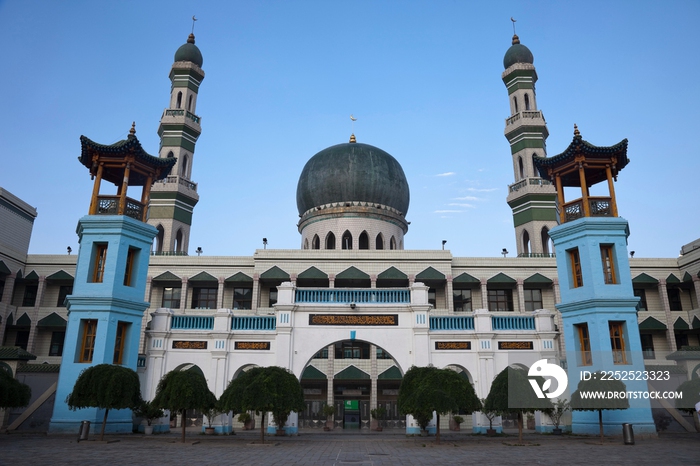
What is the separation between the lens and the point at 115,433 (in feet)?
71.2

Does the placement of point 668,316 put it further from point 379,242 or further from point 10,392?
point 10,392

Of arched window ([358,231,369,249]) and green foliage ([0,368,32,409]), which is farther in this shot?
arched window ([358,231,369,249])

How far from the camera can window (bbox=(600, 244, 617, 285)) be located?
75.3ft

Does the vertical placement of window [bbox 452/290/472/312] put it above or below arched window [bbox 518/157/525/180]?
below

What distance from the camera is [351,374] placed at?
34.8m

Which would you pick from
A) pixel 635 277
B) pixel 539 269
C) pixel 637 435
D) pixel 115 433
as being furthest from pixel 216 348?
pixel 635 277

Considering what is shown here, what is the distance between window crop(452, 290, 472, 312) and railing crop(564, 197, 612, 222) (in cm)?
1544

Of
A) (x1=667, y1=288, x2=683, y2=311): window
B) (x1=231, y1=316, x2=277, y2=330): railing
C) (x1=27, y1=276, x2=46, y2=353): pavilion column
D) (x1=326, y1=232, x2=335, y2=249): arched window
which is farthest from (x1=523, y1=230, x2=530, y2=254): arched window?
(x1=27, y1=276, x2=46, y2=353): pavilion column

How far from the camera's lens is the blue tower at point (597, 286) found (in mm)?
21359

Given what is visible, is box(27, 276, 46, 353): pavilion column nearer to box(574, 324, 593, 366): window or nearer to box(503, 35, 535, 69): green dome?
box(574, 324, 593, 366): window

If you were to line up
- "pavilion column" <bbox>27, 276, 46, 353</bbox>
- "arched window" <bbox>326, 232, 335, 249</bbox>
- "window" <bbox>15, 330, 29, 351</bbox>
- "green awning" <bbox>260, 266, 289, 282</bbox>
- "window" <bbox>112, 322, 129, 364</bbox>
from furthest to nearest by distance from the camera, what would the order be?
"arched window" <bbox>326, 232, 335, 249</bbox>
"window" <bbox>15, 330, 29, 351</bbox>
"pavilion column" <bbox>27, 276, 46, 353</bbox>
"green awning" <bbox>260, 266, 289, 282</bbox>
"window" <bbox>112, 322, 129, 364</bbox>

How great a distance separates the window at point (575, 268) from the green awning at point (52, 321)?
33.8 metres

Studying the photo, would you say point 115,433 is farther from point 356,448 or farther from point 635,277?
point 635,277

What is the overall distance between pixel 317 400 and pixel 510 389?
1992cm
